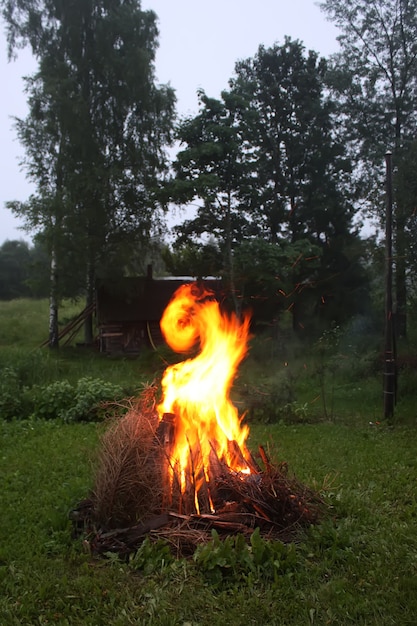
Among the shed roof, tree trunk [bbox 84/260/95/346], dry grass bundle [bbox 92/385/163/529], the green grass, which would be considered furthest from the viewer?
the shed roof

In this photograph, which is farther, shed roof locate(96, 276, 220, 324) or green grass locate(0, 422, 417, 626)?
shed roof locate(96, 276, 220, 324)

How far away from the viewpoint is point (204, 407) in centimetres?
579

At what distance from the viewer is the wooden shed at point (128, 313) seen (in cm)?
2278

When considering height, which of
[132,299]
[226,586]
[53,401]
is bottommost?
[226,586]

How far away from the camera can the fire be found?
5.14m

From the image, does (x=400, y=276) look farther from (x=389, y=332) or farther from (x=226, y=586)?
(x=226, y=586)

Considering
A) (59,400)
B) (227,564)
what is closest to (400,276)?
(59,400)

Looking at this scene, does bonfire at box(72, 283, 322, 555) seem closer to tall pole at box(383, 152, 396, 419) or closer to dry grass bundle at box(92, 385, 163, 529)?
dry grass bundle at box(92, 385, 163, 529)

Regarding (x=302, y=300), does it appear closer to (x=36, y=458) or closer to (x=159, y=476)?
(x=36, y=458)

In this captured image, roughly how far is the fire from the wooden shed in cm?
1587

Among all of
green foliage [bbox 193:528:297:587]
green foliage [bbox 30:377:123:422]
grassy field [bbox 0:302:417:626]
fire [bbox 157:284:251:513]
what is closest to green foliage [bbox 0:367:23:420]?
green foliage [bbox 30:377:123:422]

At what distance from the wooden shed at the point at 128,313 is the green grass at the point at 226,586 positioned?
16.5 meters

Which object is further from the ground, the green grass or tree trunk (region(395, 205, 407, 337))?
tree trunk (region(395, 205, 407, 337))

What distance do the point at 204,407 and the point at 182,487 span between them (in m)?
1.01
